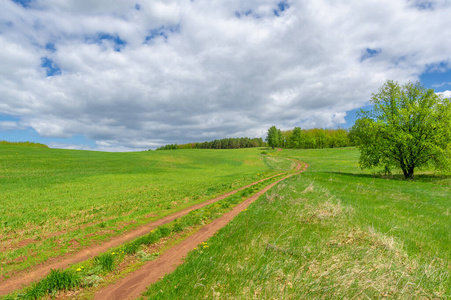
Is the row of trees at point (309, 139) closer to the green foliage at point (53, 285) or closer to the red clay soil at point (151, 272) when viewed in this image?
the red clay soil at point (151, 272)

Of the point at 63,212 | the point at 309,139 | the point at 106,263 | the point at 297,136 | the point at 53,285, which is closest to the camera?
the point at 53,285

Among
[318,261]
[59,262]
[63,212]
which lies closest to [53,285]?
[59,262]

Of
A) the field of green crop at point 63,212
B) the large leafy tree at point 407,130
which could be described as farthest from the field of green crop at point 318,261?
the large leafy tree at point 407,130

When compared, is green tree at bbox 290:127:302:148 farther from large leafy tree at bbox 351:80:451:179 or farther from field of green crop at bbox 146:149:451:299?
field of green crop at bbox 146:149:451:299

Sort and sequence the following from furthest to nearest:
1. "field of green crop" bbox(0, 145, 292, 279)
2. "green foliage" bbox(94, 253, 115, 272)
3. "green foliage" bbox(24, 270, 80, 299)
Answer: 1. "field of green crop" bbox(0, 145, 292, 279)
2. "green foliage" bbox(94, 253, 115, 272)
3. "green foliage" bbox(24, 270, 80, 299)

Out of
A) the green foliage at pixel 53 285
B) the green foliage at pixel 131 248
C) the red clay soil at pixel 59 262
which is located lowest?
the red clay soil at pixel 59 262

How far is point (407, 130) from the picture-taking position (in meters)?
32.3

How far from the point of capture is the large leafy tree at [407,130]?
29703 millimetres

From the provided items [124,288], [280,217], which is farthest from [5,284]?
[280,217]

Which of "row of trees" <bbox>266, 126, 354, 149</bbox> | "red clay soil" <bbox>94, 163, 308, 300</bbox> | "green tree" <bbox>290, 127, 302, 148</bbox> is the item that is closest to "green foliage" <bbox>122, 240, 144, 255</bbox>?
"red clay soil" <bbox>94, 163, 308, 300</bbox>

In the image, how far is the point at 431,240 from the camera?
30.3 ft

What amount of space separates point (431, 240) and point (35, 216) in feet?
77.0

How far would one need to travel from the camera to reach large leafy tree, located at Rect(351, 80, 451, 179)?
2970cm

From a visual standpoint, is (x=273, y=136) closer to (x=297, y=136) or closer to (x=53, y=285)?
(x=297, y=136)
